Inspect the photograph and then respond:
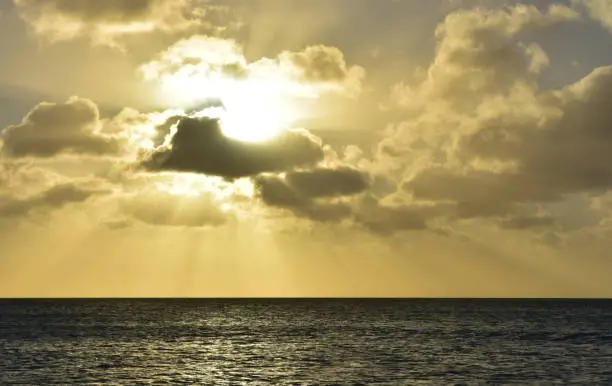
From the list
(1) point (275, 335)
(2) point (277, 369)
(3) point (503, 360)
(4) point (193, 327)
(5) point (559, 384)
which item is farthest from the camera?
(4) point (193, 327)

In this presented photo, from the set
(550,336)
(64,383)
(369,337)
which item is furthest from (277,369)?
(550,336)

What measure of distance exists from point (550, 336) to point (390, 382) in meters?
68.6

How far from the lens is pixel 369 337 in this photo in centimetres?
13088

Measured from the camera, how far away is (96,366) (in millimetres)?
85812

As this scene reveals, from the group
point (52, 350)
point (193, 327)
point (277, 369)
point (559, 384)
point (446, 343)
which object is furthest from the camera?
point (193, 327)

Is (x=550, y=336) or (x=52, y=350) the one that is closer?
(x=52, y=350)

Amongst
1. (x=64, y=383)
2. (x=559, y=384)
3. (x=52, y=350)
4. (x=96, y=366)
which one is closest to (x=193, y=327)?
(x=52, y=350)

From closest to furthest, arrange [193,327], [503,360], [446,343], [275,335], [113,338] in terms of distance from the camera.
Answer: [503,360] < [446,343] < [113,338] < [275,335] < [193,327]

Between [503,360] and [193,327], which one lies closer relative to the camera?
[503,360]

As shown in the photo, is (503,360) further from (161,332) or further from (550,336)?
(161,332)

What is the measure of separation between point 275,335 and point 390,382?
68.0 metres

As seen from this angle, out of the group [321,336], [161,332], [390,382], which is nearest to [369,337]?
[321,336]

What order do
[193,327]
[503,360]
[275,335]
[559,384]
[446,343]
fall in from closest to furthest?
[559,384], [503,360], [446,343], [275,335], [193,327]

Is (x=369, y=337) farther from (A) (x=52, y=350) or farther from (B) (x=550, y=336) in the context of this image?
(A) (x=52, y=350)
